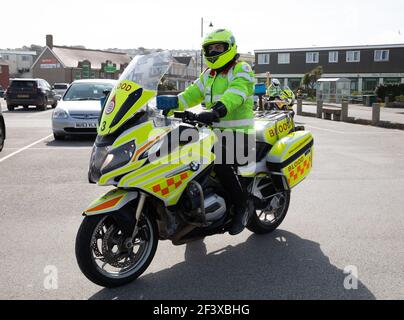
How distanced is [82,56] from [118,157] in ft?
288

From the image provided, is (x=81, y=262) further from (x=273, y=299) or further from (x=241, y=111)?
(x=241, y=111)

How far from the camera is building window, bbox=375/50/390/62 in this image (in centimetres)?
6319

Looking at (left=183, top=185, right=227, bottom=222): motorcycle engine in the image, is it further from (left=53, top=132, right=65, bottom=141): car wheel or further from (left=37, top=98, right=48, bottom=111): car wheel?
(left=37, top=98, right=48, bottom=111): car wheel

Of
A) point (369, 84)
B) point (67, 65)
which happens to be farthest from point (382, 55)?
point (67, 65)

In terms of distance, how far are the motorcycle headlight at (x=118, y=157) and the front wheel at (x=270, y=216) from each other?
6.23 ft

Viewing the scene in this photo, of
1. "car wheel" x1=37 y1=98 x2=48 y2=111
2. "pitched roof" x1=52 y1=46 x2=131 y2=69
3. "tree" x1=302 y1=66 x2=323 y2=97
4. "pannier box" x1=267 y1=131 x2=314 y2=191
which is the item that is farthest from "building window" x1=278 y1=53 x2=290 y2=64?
"pannier box" x1=267 y1=131 x2=314 y2=191

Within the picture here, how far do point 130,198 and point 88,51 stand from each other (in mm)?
91254

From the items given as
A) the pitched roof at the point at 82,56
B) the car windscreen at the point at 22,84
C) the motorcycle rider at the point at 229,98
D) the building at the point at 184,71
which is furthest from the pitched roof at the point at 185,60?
the motorcycle rider at the point at 229,98

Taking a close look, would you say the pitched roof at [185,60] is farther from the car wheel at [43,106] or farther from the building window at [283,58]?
the car wheel at [43,106]

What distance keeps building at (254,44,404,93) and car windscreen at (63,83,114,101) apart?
→ 53224 millimetres

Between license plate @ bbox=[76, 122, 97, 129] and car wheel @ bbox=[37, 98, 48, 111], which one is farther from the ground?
license plate @ bbox=[76, 122, 97, 129]

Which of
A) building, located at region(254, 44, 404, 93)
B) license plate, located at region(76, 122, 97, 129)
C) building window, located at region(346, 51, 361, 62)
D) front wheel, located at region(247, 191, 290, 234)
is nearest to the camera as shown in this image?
front wheel, located at region(247, 191, 290, 234)

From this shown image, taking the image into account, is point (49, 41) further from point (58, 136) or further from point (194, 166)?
point (194, 166)
